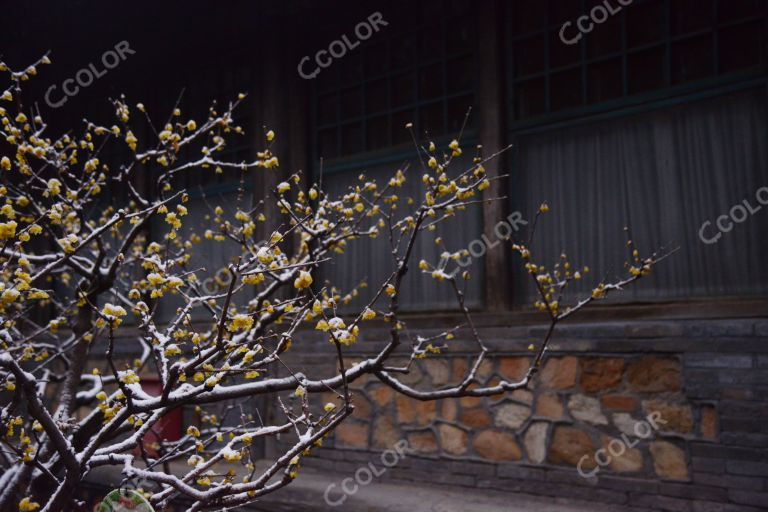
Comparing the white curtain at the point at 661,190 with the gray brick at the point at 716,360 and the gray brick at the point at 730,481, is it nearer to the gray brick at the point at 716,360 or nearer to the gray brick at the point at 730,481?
the gray brick at the point at 716,360

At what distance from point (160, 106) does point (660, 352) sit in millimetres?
6027

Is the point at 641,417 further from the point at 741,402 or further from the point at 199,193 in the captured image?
the point at 199,193

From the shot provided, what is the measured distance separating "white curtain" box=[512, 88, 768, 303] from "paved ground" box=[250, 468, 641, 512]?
4.63ft

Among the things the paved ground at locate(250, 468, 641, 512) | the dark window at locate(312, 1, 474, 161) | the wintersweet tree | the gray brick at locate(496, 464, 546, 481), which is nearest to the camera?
the wintersweet tree

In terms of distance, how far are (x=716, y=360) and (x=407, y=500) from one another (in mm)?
2232

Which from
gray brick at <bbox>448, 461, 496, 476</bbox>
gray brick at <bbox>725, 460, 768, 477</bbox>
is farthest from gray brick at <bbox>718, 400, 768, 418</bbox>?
gray brick at <bbox>448, 461, 496, 476</bbox>

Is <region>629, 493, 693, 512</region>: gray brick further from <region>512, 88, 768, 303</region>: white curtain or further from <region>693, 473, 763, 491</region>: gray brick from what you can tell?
<region>512, 88, 768, 303</region>: white curtain

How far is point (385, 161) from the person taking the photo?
6438 millimetres

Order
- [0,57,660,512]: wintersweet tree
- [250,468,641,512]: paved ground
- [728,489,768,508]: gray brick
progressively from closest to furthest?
[0,57,660,512]: wintersweet tree < [728,489,768,508]: gray brick < [250,468,641,512]: paved ground

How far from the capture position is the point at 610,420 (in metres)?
4.91

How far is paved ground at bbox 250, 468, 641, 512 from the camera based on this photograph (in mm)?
4965

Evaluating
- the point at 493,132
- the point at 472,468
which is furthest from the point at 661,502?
the point at 493,132

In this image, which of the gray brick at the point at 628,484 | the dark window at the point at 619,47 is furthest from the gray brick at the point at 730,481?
the dark window at the point at 619,47

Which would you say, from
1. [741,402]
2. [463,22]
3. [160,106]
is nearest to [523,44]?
[463,22]
